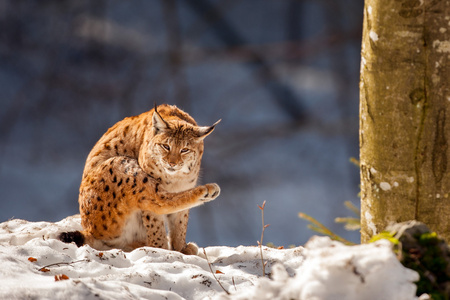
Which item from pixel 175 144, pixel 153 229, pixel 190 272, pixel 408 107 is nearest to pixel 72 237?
pixel 153 229

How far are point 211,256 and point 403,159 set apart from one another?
1491 mm

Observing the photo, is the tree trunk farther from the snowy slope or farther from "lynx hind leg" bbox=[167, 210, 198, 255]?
"lynx hind leg" bbox=[167, 210, 198, 255]

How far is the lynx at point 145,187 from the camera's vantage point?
3424 millimetres

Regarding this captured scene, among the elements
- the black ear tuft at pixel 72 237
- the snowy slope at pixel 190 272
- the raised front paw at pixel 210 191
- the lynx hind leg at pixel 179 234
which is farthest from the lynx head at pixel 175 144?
the black ear tuft at pixel 72 237

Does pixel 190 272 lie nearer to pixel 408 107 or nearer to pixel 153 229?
pixel 153 229

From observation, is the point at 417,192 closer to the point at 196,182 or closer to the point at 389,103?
the point at 389,103

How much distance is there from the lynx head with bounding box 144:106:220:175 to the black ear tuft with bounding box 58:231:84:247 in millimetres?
704

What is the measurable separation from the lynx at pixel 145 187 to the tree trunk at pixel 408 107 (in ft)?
3.47

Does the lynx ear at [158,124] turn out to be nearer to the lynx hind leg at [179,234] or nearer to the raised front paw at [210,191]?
the raised front paw at [210,191]

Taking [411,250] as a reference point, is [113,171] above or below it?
above

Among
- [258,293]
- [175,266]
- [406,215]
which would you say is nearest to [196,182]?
[175,266]

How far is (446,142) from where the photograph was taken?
259 cm

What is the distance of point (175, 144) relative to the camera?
134 inches

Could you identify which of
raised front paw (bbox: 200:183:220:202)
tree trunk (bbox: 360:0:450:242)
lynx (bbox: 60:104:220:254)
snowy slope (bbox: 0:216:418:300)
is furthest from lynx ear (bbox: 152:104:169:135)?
tree trunk (bbox: 360:0:450:242)
